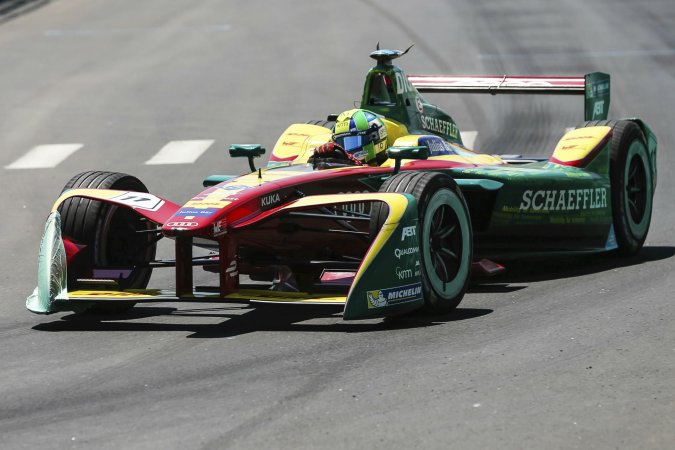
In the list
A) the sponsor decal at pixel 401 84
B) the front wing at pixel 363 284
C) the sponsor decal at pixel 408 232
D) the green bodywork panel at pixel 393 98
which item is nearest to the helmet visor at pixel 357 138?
the green bodywork panel at pixel 393 98

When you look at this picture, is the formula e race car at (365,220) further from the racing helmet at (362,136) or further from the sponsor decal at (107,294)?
the racing helmet at (362,136)

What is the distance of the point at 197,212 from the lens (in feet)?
31.3

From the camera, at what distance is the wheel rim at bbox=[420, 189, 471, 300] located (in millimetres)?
9617

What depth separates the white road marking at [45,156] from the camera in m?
19.5

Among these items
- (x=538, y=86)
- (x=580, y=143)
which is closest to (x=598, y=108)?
(x=538, y=86)

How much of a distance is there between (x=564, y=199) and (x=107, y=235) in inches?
164

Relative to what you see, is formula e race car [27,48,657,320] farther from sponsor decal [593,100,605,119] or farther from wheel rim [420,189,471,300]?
sponsor decal [593,100,605,119]

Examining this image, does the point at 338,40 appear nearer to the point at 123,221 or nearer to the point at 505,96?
the point at 505,96

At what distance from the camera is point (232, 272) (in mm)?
9555

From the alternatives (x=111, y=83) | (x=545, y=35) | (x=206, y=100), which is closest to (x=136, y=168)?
(x=206, y=100)

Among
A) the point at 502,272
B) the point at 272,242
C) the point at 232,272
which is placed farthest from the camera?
the point at 502,272

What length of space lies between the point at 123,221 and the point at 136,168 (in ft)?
27.3

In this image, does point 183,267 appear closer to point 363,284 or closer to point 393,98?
point 363,284

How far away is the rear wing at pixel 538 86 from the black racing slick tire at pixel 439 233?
428 cm
